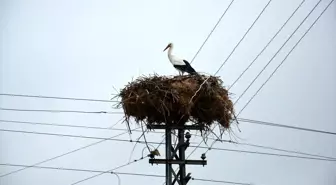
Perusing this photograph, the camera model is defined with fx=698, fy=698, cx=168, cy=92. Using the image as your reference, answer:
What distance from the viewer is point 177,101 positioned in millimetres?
9180

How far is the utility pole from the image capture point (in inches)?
370

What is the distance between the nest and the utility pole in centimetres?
8

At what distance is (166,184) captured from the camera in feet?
30.3

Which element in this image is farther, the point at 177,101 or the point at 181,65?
the point at 181,65

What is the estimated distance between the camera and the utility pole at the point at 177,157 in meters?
9.39

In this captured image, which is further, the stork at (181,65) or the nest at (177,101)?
the stork at (181,65)

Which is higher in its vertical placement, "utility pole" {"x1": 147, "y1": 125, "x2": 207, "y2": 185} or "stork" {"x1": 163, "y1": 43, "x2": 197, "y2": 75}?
"stork" {"x1": 163, "y1": 43, "x2": 197, "y2": 75}

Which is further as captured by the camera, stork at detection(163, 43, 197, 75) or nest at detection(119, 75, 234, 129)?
stork at detection(163, 43, 197, 75)

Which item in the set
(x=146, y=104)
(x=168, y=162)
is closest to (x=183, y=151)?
(x=168, y=162)

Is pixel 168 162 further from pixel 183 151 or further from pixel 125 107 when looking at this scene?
pixel 125 107

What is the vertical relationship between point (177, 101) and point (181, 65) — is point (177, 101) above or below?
below

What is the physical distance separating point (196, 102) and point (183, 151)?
2.44 feet

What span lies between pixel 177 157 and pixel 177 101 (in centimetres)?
91

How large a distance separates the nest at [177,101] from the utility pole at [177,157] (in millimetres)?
83
